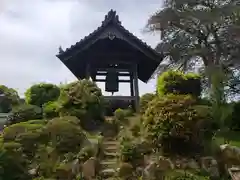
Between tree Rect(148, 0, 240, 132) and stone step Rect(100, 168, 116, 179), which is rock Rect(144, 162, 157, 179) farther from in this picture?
tree Rect(148, 0, 240, 132)

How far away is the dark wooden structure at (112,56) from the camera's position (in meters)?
19.6

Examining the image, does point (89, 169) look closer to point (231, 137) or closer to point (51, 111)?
point (51, 111)

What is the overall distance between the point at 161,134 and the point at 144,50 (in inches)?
306

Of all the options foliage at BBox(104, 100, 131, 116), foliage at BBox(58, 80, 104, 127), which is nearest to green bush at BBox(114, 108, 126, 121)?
foliage at BBox(58, 80, 104, 127)

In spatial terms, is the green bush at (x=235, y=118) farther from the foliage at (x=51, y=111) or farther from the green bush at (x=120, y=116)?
the foliage at (x=51, y=111)

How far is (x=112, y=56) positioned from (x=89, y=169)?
993 centimetres

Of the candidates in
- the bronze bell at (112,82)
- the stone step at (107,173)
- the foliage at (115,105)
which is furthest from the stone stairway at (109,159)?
the bronze bell at (112,82)

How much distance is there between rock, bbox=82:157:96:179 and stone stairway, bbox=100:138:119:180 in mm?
284

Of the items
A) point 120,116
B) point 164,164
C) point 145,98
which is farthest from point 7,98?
point 164,164

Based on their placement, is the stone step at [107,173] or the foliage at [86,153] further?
the foliage at [86,153]

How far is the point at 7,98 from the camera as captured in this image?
22.2m

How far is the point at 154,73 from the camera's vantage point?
83.7ft

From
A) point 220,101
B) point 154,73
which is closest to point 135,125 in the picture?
point 220,101

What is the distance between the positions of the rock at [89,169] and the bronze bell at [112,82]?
9.10 m
